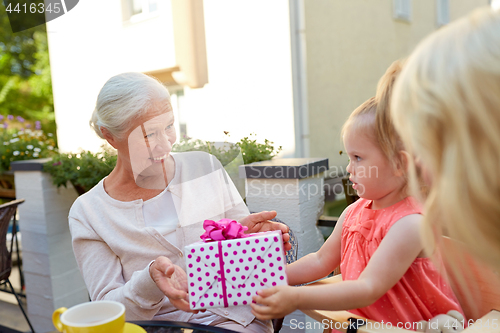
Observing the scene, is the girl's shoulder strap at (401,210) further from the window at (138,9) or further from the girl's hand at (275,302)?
the window at (138,9)

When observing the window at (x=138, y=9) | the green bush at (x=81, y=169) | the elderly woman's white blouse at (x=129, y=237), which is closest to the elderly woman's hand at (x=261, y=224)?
the elderly woman's white blouse at (x=129, y=237)

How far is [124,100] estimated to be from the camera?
1359mm

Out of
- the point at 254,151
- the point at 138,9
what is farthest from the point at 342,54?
the point at 254,151

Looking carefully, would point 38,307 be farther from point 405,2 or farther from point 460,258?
point 405,2

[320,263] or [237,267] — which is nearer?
[237,267]

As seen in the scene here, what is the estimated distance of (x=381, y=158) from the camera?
105 cm

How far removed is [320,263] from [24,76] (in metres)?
15.6

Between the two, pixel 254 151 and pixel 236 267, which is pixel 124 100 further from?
pixel 254 151

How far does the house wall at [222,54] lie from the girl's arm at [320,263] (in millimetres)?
Answer: 2539

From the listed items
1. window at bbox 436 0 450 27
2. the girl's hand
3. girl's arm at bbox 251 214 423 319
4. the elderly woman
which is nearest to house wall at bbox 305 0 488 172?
window at bbox 436 0 450 27

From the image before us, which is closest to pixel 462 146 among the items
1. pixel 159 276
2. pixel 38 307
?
pixel 159 276

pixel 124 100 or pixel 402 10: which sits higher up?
pixel 402 10

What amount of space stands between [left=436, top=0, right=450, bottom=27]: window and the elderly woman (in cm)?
784

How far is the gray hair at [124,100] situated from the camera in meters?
1.36
